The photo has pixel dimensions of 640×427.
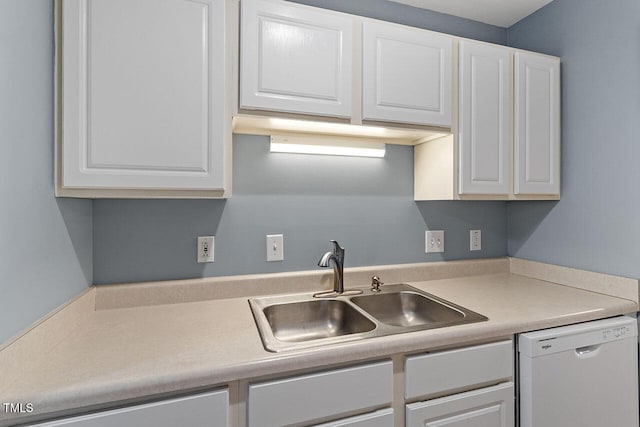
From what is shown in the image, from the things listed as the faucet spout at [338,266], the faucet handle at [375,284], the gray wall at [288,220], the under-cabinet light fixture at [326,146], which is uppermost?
the under-cabinet light fixture at [326,146]

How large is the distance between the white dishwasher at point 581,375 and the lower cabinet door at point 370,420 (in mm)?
563

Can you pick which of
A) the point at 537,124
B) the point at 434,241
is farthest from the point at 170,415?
the point at 537,124

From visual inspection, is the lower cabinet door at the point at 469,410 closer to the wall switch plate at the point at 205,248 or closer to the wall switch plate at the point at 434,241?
the wall switch plate at the point at 434,241

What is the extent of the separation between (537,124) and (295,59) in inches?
51.5

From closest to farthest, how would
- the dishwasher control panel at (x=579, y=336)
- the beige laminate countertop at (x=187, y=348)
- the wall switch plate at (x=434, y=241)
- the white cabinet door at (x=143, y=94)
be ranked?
the beige laminate countertop at (x=187, y=348)
the white cabinet door at (x=143, y=94)
the dishwasher control panel at (x=579, y=336)
the wall switch plate at (x=434, y=241)

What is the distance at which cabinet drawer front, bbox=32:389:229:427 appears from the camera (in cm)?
82

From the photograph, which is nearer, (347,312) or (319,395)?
(319,395)

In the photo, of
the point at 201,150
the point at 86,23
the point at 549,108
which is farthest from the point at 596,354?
the point at 86,23

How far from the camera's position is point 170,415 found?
2.89 feet

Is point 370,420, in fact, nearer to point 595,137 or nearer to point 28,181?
point 28,181

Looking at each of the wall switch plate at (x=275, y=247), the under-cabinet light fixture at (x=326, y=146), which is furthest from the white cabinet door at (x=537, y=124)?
the wall switch plate at (x=275, y=247)

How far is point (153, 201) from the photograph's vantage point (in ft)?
4.92

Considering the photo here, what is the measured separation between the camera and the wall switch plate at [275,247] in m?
1.65

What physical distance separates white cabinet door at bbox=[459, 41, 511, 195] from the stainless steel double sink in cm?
58
